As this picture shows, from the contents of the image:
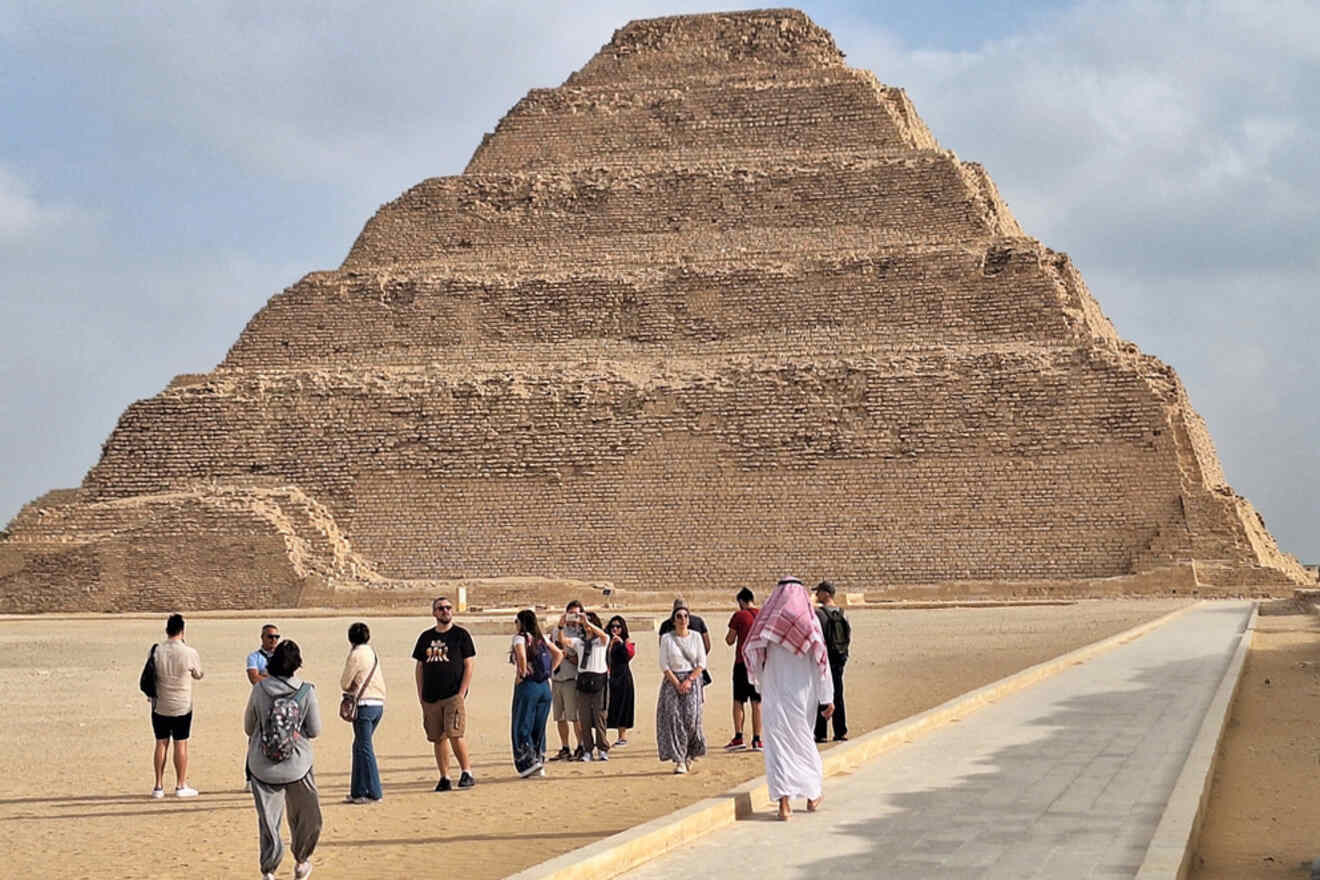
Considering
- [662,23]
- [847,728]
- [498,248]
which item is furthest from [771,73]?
[847,728]

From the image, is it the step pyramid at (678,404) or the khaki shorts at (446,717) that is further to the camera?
the step pyramid at (678,404)

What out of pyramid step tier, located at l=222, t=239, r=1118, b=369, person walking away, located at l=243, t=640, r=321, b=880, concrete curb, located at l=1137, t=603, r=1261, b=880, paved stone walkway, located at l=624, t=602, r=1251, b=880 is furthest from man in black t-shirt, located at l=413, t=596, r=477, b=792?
pyramid step tier, located at l=222, t=239, r=1118, b=369

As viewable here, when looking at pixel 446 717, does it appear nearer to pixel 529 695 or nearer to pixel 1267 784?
pixel 529 695

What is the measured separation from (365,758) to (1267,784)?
15.9 feet

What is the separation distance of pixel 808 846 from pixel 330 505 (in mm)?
33998

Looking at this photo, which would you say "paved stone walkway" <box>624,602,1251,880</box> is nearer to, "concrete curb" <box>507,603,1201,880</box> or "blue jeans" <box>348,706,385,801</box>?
"concrete curb" <box>507,603,1201,880</box>

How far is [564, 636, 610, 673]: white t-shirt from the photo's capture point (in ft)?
40.2

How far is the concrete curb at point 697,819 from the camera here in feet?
23.7

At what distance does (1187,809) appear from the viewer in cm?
830

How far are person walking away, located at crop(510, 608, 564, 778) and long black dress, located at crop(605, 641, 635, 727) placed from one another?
1.35 m

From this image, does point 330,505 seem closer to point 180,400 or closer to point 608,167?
point 180,400

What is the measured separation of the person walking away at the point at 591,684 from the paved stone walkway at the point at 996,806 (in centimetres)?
208

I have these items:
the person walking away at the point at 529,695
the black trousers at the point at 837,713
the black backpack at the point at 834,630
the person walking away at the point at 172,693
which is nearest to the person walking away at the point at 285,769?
the person walking away at the point at 172,693

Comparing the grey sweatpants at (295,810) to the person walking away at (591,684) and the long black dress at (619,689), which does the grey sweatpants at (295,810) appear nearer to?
the person walking away at (591,684)
